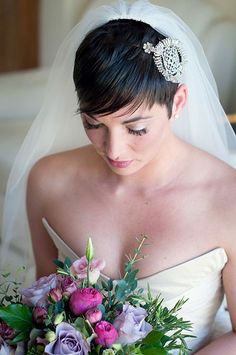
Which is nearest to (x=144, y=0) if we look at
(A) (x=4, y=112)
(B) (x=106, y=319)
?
(B) (x=106, y=319)

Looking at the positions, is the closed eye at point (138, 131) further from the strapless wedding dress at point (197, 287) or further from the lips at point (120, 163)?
the strapless wedding dress at point (197, 287)

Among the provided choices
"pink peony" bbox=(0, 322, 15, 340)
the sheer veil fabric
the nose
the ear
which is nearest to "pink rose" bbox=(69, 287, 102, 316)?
"pink peony" bbox=(0, 322, 15, 340)

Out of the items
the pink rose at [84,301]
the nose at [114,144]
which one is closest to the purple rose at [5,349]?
the pink rose at [84,301]

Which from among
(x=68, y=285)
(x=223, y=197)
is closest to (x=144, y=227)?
(x=223, y=197)

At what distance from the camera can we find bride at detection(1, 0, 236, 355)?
3.74 ft

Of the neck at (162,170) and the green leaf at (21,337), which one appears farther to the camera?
the neck at (162,170)

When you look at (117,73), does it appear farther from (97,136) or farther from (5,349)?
(5,349)

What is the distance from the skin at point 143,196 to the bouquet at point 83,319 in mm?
256

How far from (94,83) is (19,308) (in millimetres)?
383

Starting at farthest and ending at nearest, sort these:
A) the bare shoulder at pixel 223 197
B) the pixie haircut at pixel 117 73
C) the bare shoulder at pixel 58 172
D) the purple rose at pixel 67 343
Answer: the bare shoulder at pixel 58 172 < the bare shoulder at pixel 223 197 < the pixie haircut at pixel 117 73 < the purple rose at pixel 67 343

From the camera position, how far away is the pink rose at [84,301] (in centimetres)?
95

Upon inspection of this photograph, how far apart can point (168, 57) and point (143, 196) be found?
0.31 meters

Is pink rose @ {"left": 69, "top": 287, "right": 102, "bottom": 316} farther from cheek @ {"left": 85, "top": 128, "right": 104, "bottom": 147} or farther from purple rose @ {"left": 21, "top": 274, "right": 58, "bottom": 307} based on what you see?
cheek @ {"left": 85, "top": 128, "right": 104, "bottom": 147}

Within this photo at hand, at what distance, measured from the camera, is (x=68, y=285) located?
982 mm
